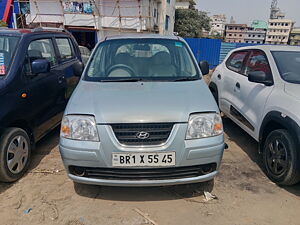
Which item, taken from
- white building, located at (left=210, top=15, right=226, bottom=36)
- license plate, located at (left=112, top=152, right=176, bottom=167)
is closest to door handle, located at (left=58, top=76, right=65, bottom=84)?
license plate, located at (left=112, top=152, right=176, bottom=167)

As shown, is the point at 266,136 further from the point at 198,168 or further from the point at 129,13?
the point at 129,13

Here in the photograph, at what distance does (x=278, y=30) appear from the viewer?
86625 millimetres

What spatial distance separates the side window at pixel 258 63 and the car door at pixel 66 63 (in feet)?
10.5

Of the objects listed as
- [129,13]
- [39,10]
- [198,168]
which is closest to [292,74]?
[198,168]

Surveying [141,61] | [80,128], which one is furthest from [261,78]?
[80,128]

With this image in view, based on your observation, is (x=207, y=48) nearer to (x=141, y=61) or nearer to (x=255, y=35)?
(x=141, y=61)

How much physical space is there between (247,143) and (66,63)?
143 inches

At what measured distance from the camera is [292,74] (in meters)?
3.30

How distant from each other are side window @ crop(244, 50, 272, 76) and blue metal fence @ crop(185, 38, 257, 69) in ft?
40.3

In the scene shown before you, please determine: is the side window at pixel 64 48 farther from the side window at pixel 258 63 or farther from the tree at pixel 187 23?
the tree at pixel 187 23

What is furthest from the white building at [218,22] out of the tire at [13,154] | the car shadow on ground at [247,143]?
the tire at [13,154]

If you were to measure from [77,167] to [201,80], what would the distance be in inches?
71.4

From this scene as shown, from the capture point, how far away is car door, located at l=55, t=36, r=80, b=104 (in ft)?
14.4

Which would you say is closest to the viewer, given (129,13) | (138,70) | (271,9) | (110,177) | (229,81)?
(110,177)
